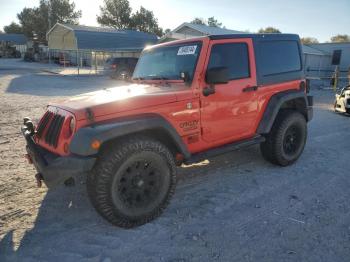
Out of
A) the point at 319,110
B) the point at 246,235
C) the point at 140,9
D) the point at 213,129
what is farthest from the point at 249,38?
the point at 140,9

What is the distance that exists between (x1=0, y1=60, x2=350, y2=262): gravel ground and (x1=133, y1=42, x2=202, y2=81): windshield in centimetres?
158

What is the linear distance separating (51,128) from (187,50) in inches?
76.9

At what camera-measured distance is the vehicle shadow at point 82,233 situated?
9.53 feet

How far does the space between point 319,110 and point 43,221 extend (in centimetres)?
1000

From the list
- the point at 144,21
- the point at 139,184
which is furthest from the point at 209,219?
the point at 144,21

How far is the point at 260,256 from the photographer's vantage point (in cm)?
286

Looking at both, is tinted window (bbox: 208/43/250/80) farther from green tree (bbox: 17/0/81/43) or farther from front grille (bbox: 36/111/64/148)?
green tree (bbox: 17/0/81/43)

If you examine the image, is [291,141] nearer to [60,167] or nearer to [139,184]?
[139,184]

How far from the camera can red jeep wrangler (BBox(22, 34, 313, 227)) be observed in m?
3.07

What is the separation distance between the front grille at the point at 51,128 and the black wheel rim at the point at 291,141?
11.4 ft

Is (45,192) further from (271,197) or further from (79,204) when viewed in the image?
(271,197)

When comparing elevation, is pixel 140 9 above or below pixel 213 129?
above

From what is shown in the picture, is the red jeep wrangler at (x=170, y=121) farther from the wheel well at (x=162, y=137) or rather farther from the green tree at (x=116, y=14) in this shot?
the green tree at (x=116, y=14)

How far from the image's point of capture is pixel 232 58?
4.20 m
